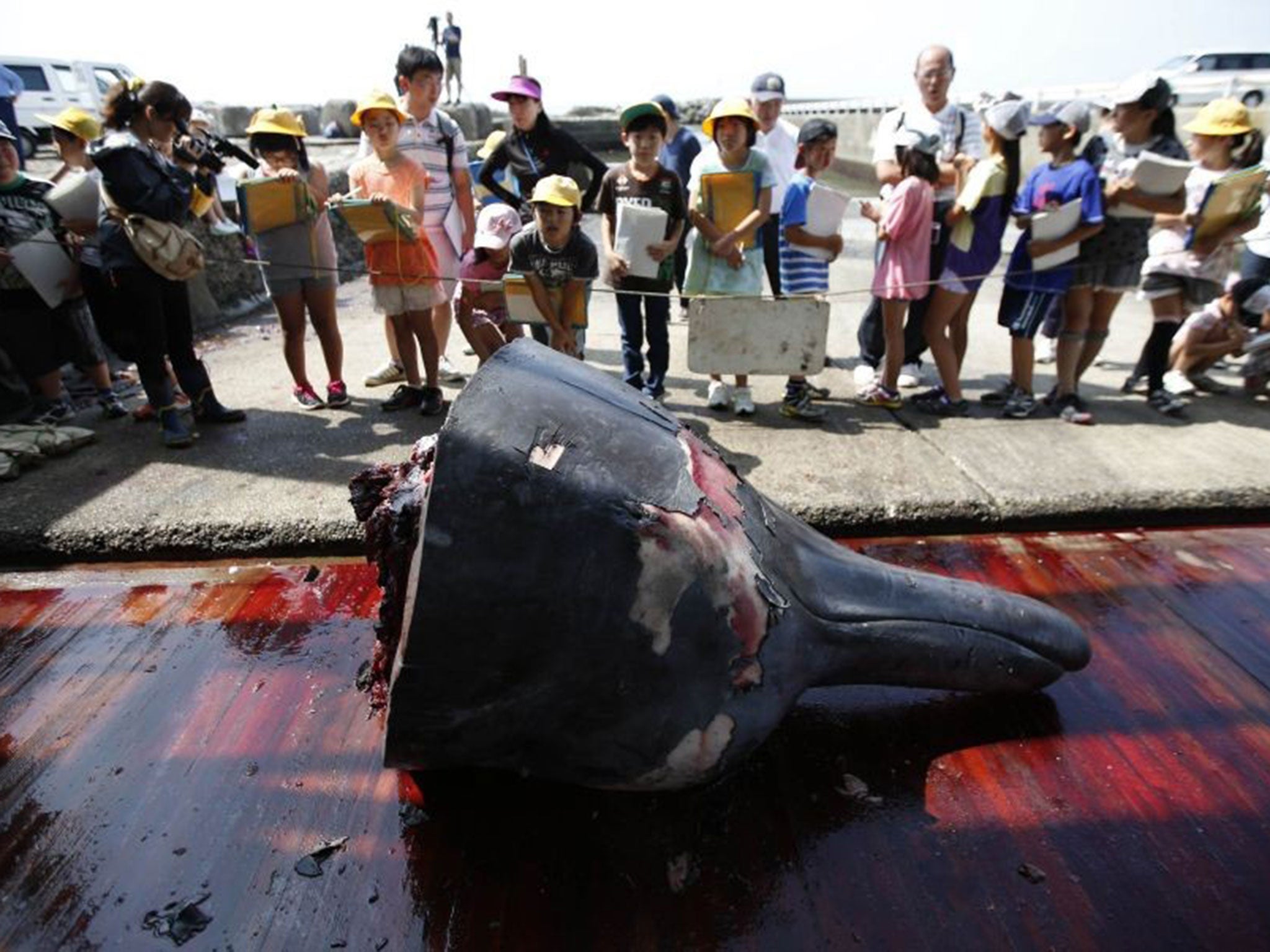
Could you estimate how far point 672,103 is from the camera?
20.8 ft

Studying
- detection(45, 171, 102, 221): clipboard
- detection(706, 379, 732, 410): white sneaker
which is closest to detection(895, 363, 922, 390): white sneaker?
detection(706, 379, 732, 410): white sneaker

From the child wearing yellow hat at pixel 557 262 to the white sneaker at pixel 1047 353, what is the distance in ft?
11.2

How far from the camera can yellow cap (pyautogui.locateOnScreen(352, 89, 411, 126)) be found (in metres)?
4.23

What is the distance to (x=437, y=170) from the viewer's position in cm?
475

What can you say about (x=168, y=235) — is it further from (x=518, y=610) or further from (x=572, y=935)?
(x=572, y=935)

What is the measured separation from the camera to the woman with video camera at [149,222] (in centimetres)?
374

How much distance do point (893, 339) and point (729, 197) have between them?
1.23 meters

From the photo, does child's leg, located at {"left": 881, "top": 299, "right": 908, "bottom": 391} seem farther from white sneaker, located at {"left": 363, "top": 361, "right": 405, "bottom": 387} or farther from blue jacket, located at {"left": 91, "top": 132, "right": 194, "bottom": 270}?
blue jacket, located at {"left": 91, "top": 132, "right": 194, "bottom": 270}

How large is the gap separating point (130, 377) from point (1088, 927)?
587 centimetres

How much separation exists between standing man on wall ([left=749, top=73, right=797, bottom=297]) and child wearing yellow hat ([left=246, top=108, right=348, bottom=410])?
9.17ft

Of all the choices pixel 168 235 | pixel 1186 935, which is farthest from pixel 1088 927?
pixel 168 235

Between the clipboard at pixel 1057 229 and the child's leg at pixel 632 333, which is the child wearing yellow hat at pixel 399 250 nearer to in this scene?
the child's leg at pixel 632 333

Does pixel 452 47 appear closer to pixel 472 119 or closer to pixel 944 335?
pixel 472 119

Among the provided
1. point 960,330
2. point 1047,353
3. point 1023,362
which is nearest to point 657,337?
point 960,330
